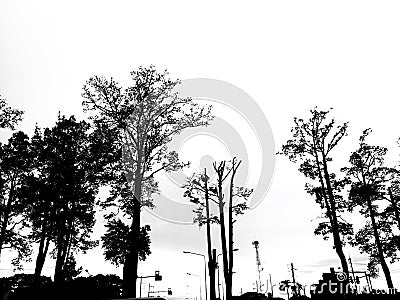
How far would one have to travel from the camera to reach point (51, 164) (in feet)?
71.8

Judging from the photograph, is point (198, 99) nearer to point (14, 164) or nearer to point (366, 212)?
point (14, 164)

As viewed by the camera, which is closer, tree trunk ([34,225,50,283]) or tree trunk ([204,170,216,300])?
tree trunk ([34,225,50,283])

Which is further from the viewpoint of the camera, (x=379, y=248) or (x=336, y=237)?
(x=379, y=248)

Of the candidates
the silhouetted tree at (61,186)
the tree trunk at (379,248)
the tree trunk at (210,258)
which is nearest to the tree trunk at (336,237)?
the tree trunk at (379,248)

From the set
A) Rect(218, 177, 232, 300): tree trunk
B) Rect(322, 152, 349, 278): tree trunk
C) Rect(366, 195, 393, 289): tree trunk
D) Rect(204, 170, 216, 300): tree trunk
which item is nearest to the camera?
Rect(322, 152, 349, 278): tree trunk

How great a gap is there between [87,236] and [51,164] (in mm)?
6542

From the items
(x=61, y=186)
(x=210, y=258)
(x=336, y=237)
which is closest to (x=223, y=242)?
(x=210, y=258)

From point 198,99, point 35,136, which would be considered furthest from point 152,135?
point 35,136

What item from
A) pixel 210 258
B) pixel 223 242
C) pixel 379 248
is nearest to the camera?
pixel 223 242

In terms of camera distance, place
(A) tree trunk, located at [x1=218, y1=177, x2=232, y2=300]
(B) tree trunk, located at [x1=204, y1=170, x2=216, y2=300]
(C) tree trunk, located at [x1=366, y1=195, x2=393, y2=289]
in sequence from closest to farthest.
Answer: (A) tree trunk, located at [x1=218, y1=177, x2=232, y2=300], (C) tree trunk, located at [x1=366, y1=195, x2=393, y2=289], (B) tree trunk, located at [x1=204, y1=170, x2=216, y2=300]

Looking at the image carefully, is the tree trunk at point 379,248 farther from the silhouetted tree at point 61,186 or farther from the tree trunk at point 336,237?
the silhouetted tree at point 61,186

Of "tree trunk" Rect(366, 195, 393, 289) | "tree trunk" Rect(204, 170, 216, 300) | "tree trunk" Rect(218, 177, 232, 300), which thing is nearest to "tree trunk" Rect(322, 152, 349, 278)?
"tree trunk" Rect(366, 195, 393, 289)

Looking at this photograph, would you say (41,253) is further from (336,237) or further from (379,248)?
(379,248)

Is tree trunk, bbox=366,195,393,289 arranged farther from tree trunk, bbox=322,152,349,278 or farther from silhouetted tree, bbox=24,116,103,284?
silhouetted tree, bbox=24,116,103,284
